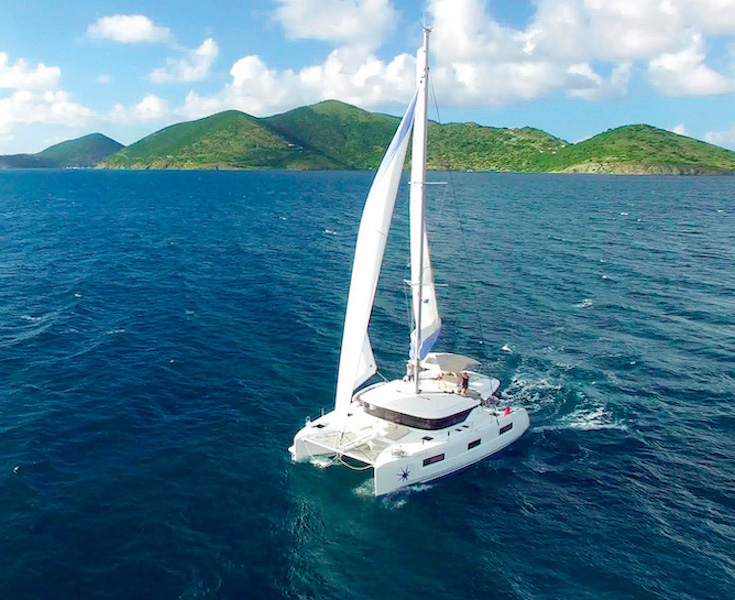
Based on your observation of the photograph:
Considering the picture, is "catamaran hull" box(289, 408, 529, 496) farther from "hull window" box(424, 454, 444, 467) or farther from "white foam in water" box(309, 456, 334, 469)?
"white foam in water" box(309, 456, 334, 469)

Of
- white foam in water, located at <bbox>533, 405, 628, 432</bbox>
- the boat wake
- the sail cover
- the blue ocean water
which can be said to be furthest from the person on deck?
the boat wake

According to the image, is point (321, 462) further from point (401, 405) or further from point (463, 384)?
point (463, 384)

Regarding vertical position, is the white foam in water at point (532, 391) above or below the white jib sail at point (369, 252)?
below

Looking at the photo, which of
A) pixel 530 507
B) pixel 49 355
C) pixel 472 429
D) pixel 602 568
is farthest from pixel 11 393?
pixel 602 568

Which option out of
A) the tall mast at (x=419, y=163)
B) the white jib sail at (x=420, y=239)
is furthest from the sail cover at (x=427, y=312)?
the tall mast at (x=419, y=163)

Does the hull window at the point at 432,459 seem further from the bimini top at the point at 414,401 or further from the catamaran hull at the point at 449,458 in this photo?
the bimini top at the point at 414,401
